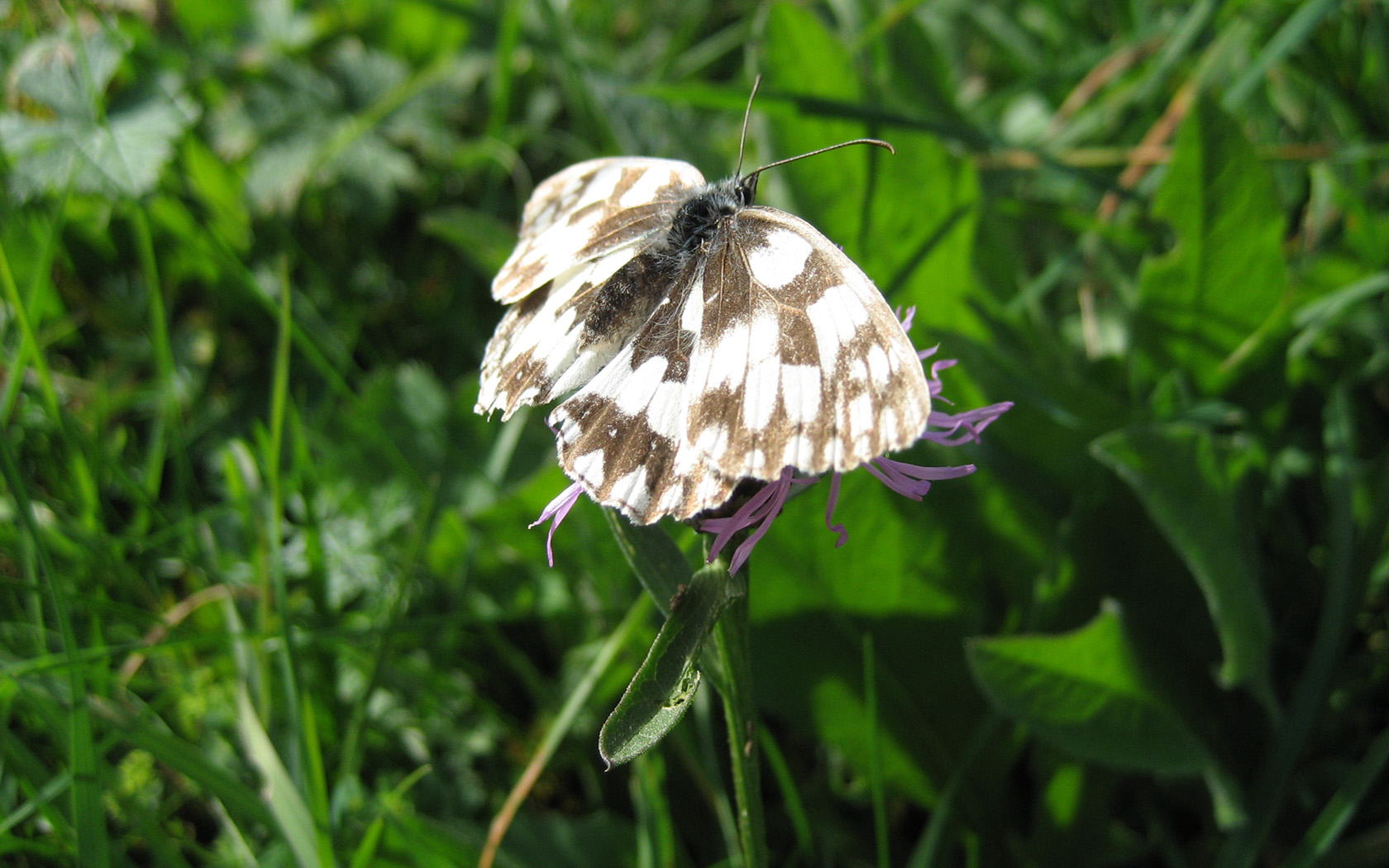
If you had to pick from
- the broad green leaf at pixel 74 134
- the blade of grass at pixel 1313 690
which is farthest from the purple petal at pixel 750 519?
the broad green leaf at pixel 74 134

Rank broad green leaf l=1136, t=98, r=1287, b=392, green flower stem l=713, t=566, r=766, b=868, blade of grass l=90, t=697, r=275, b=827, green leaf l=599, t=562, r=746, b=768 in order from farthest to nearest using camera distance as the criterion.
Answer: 1. broad green leaf l=1136, t=98, r=1287, b=392
2. blade of grass l=90, t=697, r=275, b=827
3. green flower stem l=713, t=566, r=766, b=868
4. green leaf l=599, t=562, r=746, b=768

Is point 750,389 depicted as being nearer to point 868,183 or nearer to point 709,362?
point 709,362

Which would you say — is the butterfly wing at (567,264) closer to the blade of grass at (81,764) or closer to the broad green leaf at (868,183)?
the broad green leaf at (868,183)

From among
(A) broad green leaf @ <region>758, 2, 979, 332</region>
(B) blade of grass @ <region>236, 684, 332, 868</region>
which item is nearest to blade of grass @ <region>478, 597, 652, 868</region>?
(B) blade of grass @ <region>236, 684, 332, 868</region>

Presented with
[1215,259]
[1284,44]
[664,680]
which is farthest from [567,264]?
[1284,44]

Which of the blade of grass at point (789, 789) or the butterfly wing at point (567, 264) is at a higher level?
the butterfly wing at point (567, 264)

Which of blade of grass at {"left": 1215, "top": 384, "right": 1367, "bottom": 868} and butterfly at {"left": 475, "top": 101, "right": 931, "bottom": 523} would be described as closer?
butterfly at {"left": 475, "top": 101, "right": 931, "bottom": 523}

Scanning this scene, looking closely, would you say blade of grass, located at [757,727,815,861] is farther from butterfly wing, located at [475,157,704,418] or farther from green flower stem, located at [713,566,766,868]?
butterfly wing, located at [475,157,704,418]

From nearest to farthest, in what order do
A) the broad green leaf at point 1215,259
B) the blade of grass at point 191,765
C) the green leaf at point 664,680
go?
the green leaf at point 664,680
the blade of grass at point 191,765
the broad green leaf at point 1215,259
